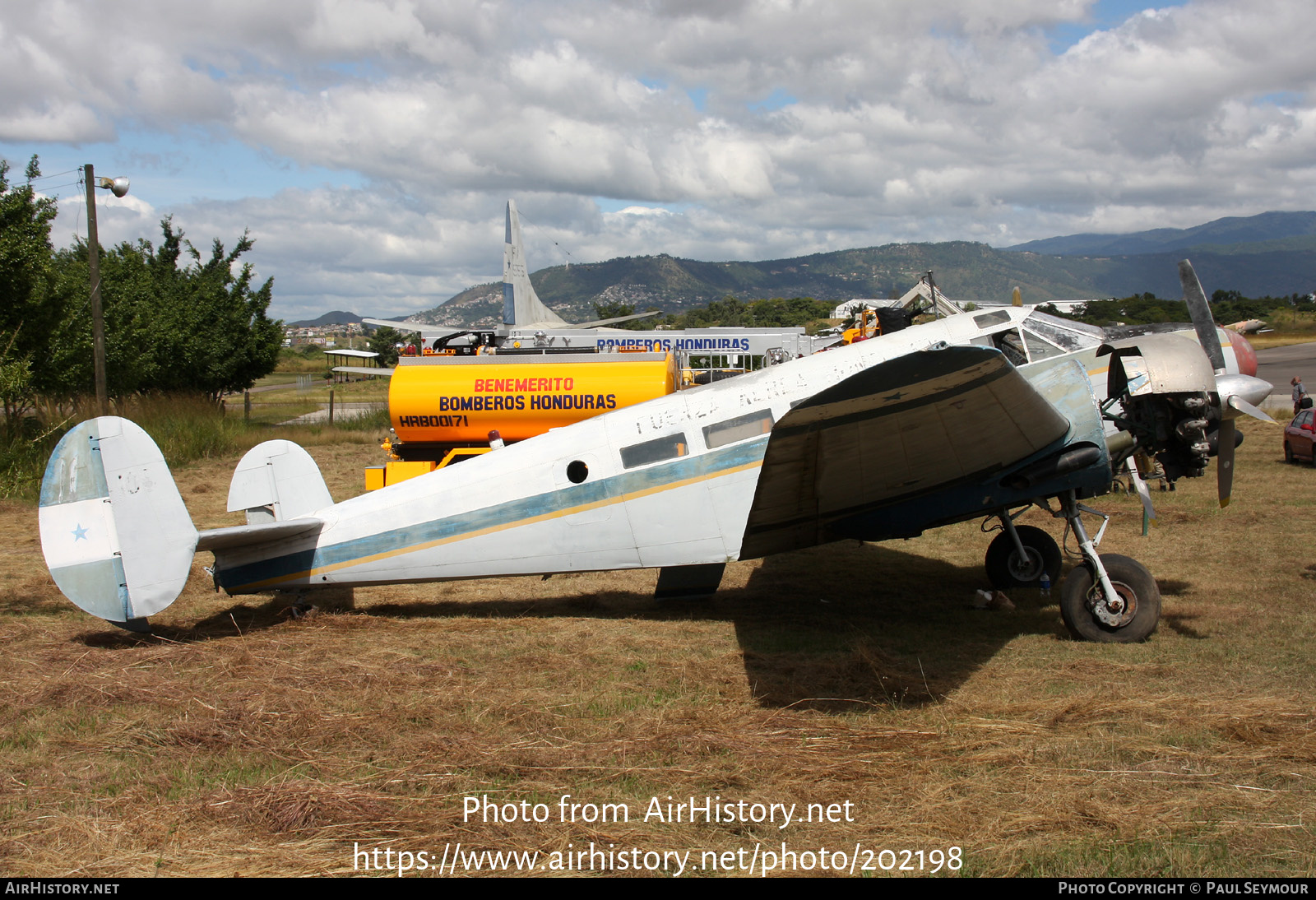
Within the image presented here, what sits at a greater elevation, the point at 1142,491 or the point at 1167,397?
the point at 1167,397

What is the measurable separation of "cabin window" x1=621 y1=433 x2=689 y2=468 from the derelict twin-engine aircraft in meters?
0.02

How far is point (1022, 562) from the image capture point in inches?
337

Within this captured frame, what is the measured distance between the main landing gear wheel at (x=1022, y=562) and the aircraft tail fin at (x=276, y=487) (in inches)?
284

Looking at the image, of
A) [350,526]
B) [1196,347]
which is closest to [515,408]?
[350,526]

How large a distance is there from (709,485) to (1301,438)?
15.5m

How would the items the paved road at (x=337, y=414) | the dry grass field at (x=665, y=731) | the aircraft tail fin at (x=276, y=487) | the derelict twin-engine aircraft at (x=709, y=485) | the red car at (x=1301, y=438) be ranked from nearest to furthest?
the dry grass field at (x=665, y=731) → the derelict twin-engine aircraft at (x=709, y=485) → the aircraft tail fin at (x=276, y=487) → the red car at (x=1301, y=438) → the paved road at (x=337, y=414)

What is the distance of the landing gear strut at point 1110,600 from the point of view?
6691mm

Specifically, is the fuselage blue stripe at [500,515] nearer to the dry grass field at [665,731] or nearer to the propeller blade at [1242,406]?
the dry grass field at [665,731]

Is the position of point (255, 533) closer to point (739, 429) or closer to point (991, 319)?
point (739, 429)

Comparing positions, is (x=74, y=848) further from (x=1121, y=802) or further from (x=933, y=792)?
(x=1121, y=802)

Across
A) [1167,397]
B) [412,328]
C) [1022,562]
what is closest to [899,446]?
[1167,397]

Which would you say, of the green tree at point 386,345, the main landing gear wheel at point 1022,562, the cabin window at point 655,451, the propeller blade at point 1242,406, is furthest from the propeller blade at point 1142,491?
the green tree at point 386,345

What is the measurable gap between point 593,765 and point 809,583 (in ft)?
17.9

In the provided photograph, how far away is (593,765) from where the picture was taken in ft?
15.4
